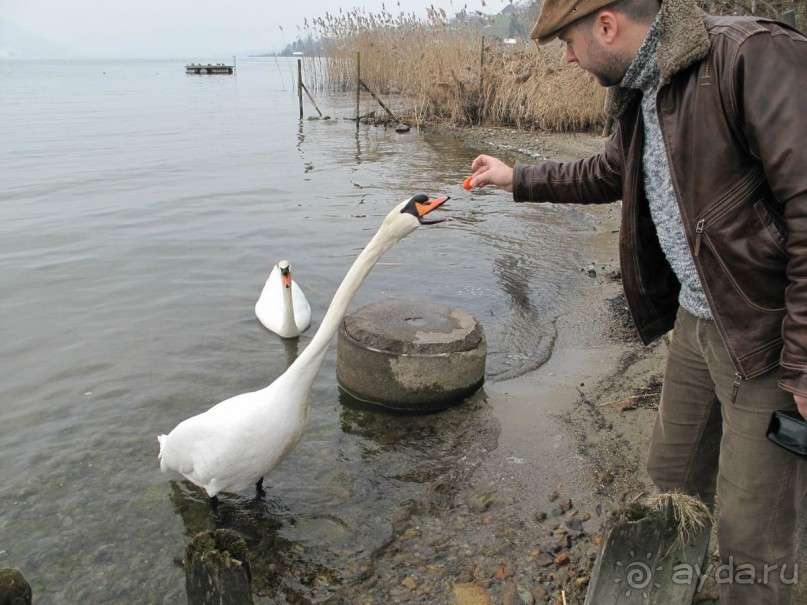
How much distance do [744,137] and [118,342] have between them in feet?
22.3

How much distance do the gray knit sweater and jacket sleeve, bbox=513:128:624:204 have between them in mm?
503

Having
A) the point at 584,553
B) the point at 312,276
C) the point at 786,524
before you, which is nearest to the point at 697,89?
the point at 786,524

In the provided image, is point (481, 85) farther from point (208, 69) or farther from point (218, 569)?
point (208, 69)

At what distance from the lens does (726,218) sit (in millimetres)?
2158

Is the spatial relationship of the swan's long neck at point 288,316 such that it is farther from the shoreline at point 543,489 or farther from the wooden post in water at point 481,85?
the wooden post in water at point 481,85

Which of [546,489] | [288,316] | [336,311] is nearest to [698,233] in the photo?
[336,311]

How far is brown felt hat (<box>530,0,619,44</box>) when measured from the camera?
2.26m

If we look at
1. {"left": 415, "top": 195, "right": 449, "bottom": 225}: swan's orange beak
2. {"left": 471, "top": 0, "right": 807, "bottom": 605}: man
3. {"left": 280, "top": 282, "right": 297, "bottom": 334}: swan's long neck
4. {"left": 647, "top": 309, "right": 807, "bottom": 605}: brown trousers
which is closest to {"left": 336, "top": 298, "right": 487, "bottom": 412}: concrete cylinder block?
{"left": 415, "top": 195, "right": 449, "bottom": 225}: swan's orange beak

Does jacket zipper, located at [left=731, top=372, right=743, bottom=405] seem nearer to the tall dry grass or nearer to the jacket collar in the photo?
the jacket collar

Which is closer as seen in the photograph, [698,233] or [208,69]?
[698,233]

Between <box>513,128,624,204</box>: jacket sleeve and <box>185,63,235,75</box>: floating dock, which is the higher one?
<box>513,128,624,204</box>: jacket sleeve

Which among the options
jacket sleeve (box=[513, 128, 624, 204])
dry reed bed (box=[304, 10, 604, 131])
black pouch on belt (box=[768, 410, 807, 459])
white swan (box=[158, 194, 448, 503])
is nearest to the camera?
black pouch on belt (box=[768, 410, 807, 459])

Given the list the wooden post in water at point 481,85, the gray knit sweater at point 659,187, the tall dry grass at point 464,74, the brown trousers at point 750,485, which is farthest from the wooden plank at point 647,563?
the wooden post in water at point 481,85

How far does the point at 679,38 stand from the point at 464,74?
22.0m
